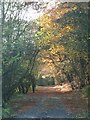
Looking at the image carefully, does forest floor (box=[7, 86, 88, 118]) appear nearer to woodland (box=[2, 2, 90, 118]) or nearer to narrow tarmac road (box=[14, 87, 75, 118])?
narrow tarmac road (box=[14, 87, 75, 118])

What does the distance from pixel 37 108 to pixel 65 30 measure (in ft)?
4.03

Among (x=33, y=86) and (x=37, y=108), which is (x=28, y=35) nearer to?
(x=37, y=108)

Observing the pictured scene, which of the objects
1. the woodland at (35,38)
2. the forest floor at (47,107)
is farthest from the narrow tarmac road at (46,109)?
the woodland at (35,38)

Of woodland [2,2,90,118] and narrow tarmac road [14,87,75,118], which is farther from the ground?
woodland [2,2,90,118]

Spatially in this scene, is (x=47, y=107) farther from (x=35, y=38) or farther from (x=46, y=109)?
(x=35, y=38)

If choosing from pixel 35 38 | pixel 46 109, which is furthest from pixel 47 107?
pixel 35 38

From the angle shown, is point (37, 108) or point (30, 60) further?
point (30, 60)

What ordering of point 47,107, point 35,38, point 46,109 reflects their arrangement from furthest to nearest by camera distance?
point 35,38 < point 47,107 < point 46,109

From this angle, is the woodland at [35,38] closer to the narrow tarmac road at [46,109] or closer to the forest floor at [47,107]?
the forest floor at [47,107]

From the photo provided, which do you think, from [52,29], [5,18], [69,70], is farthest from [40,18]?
[69,70]

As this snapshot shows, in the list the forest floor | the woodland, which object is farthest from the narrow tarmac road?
the woodland

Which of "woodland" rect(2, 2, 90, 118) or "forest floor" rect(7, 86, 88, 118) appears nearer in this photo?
"forest floor" rect(7, 86, 88, 118)

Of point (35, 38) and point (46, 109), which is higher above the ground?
point (35, 38)

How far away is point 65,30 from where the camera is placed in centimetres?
422
